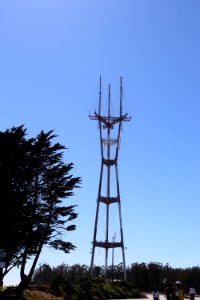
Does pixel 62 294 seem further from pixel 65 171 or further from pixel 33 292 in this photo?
pixel 65 171

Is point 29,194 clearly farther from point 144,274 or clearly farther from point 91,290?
point 144,274

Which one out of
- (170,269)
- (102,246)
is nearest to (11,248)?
(102,246)

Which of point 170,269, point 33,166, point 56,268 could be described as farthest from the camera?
point 56,268

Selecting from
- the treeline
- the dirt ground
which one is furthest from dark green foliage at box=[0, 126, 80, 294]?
the treeline

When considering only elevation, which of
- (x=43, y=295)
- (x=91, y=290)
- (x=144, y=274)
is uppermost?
(x=144, y=274)

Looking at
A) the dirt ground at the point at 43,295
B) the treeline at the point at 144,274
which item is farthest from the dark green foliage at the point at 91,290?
the treeline at the point at 144,274

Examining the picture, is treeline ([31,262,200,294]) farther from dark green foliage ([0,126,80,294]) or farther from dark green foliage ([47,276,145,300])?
dark green foliage ([0,126,80,294])

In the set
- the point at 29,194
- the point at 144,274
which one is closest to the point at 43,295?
the point at 29,194

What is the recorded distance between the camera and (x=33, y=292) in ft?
98.4

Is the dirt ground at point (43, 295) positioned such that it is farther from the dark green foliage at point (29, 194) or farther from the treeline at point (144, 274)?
the treeline at point (144, 274)

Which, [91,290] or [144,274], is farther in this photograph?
[144,274]

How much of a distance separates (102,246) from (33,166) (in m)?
27.3

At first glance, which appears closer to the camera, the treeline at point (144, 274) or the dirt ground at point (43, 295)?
the dirt ground at point (43, 295)

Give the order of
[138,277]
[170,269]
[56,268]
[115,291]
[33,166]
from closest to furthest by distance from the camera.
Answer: [33,166]
[115,291]
[138,277]
[170,269]
[56,268]
